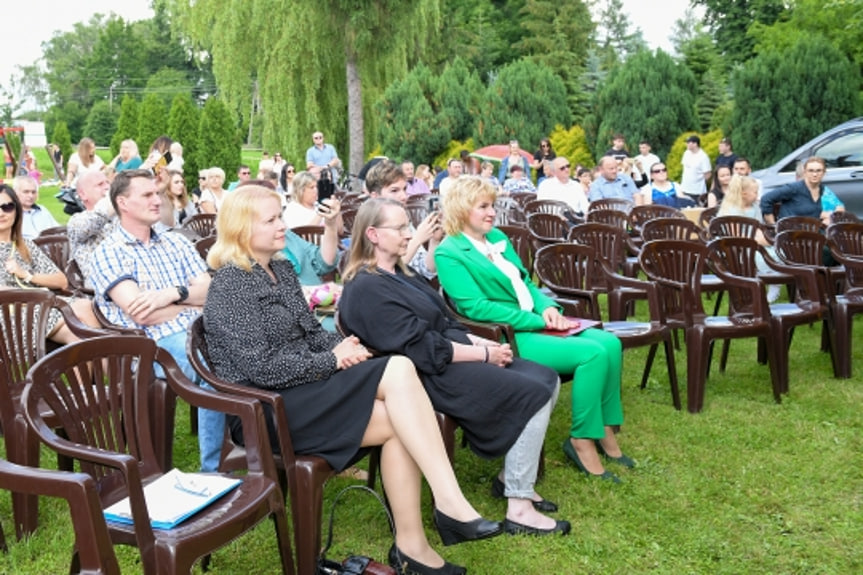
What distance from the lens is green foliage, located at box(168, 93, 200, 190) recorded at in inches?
844

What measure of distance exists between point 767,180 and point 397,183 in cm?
746

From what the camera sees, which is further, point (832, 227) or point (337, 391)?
point (832, 227)

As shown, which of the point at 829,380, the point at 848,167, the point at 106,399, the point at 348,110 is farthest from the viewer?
the point at 348,110

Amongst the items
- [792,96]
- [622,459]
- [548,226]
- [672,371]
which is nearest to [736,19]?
[792,96]

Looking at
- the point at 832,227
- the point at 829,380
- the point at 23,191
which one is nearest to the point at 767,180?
the point at 832,227

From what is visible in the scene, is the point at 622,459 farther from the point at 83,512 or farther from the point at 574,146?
the point at 574,146

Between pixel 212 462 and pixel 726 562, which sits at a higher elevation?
pixel 212 462

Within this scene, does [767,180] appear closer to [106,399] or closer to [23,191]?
[23,191]

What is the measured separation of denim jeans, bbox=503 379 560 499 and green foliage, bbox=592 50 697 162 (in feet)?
52.7

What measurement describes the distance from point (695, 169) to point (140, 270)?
37.2 ft

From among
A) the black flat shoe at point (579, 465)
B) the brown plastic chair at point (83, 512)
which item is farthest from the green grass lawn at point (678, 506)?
the brown plastic chair at point (83, 512)

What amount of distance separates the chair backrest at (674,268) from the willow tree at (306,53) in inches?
646

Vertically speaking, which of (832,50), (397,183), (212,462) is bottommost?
(212,462)

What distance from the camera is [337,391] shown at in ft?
10.8
